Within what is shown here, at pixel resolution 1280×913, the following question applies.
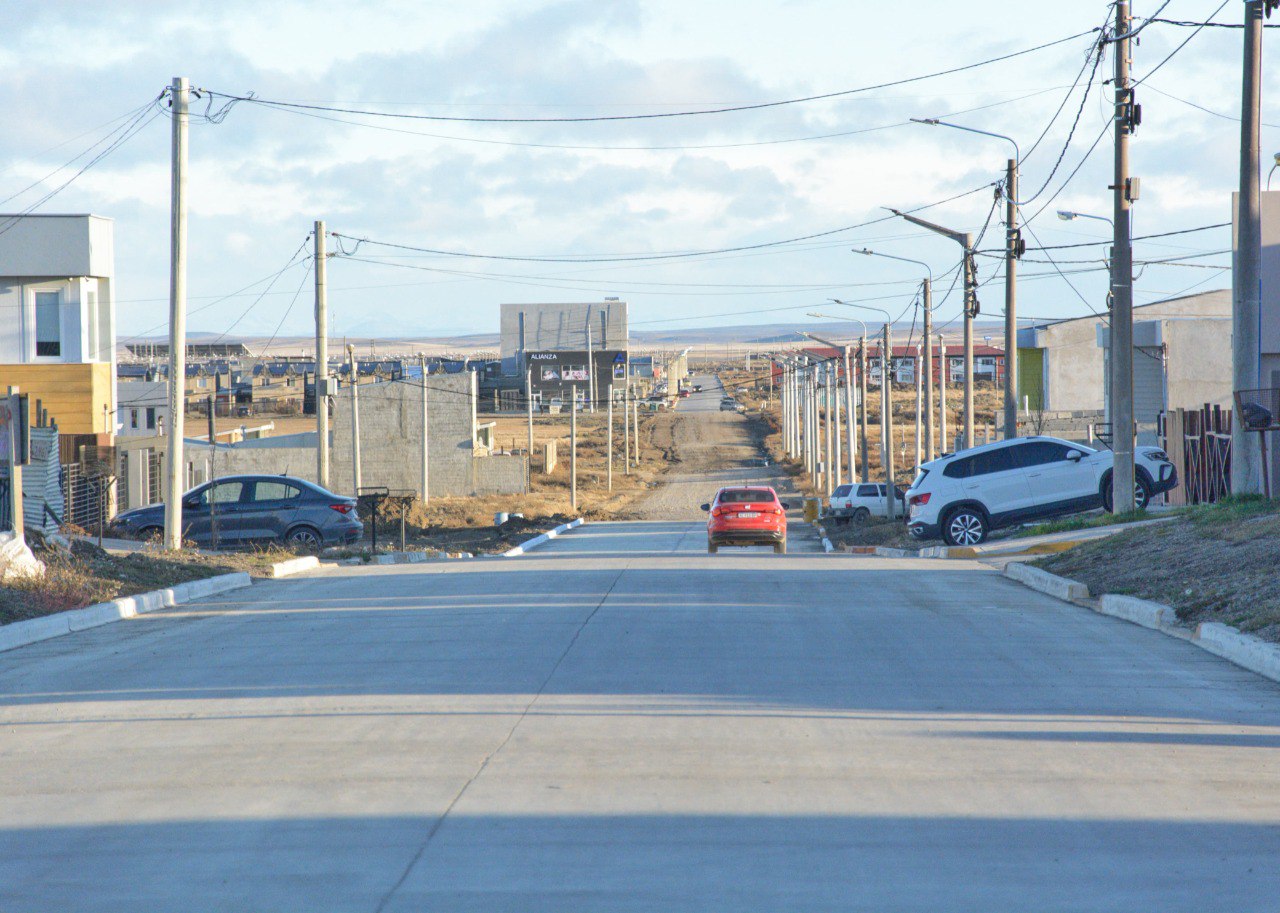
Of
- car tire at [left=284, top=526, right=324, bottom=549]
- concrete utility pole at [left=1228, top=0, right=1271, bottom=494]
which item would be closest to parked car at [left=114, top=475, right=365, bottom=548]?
car tire at [left=284, top=526, right=324, bottom=549]

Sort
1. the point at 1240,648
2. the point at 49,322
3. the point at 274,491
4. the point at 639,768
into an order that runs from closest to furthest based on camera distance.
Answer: the point at 639,768
the point at 1240,648
the point at 274,491
the point at 49,322

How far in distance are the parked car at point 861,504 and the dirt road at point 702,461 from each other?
8.47m

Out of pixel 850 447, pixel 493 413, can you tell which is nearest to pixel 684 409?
pixel 493 413

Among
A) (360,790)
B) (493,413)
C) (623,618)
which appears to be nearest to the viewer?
(360,790)

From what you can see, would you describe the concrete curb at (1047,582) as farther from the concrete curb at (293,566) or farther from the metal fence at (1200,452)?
the concrete curb at (293,566)

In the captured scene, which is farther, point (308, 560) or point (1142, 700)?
point (308, 560)

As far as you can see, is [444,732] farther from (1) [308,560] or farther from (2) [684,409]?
(2) [684,409]

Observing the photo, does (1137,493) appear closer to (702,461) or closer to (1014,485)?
(1014,485)

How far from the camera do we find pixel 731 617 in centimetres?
1329

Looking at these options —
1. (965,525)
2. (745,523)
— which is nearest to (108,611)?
(965,525)

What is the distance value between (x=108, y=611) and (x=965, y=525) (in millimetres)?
16045

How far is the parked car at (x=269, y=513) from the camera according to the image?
85.9ft

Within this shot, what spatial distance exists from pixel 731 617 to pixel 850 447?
39.8 m

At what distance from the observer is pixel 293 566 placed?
2075cm
